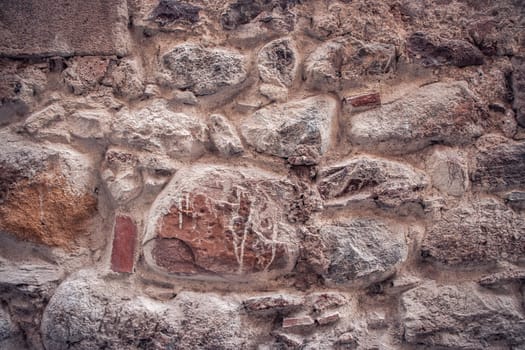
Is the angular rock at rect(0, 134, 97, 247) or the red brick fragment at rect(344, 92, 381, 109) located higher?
the red brick fragment at rect(344, 92, 381, 109)

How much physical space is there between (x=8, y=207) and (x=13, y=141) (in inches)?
5.9

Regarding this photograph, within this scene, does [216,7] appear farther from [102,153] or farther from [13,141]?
[13,141]

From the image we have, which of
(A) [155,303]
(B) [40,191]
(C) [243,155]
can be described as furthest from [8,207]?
(C) [243,155]

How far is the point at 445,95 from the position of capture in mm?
1183

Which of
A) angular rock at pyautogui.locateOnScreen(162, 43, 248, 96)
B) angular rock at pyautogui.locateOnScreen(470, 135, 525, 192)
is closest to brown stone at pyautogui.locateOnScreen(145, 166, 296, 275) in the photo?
angular rock at pyautogui.locateOnScreen(162, 43, 248, 96)

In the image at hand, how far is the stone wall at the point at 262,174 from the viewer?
109 centimetres

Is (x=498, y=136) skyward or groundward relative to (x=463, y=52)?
groundward

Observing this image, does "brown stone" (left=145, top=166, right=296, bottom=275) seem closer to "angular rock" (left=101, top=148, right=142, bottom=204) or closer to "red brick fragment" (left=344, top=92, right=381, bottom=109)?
"angular rock" (left=101, top=148, right=142, bottom=204)

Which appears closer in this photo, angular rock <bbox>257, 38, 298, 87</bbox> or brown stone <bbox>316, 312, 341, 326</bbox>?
brown stone <bbox>316, 312, 341, 326</bbox>

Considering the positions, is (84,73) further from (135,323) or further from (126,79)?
(135,323)

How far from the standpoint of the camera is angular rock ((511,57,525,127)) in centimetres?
120

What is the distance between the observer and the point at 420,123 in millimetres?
1166

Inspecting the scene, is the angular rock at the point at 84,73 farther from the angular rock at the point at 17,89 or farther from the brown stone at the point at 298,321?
the brown stone at the point at 298,321

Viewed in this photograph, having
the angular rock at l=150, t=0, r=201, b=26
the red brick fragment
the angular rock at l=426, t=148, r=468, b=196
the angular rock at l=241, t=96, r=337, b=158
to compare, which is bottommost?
the angular rock at l=426, t=148, r=468, b=196
